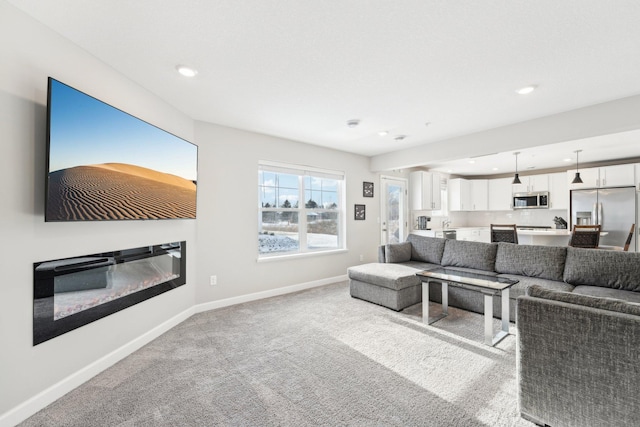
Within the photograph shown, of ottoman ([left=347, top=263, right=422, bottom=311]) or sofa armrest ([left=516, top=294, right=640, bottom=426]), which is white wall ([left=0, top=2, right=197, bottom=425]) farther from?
sofa armrest ([left=516, top=294, right=640, bottom=426])

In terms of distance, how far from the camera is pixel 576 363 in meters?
1.39

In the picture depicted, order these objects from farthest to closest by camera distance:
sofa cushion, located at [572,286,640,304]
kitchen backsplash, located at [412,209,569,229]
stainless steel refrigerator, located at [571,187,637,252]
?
kitchen backsplash, located at [412,209,569,229], stainless steel refrigerator, located at [571,187,637,252], sofa cushion, located at [572,286,640,304]

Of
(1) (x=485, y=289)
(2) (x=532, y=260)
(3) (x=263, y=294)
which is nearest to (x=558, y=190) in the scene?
(2) (x=532, y=260)

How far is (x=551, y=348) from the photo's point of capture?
4.81ft

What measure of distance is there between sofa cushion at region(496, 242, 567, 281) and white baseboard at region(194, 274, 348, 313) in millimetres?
2549

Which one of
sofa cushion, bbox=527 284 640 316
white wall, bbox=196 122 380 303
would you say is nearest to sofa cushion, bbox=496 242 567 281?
sofa cushion, bbox=527 284 640 316

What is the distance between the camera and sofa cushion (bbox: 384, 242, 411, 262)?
430 centimetres

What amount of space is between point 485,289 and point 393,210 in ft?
12.2

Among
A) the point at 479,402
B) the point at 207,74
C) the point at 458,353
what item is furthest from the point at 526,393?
the point at 207,74

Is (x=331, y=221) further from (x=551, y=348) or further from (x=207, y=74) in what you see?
(x=551, y=348)

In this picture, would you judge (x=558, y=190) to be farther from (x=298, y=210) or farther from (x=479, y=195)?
(x=298, y=210)

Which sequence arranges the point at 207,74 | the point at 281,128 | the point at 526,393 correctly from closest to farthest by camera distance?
the point at 526,393 < the point at 207,74 < the point at 281,128

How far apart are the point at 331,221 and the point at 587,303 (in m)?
3.84

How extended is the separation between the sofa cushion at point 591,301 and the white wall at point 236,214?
10.6ft
